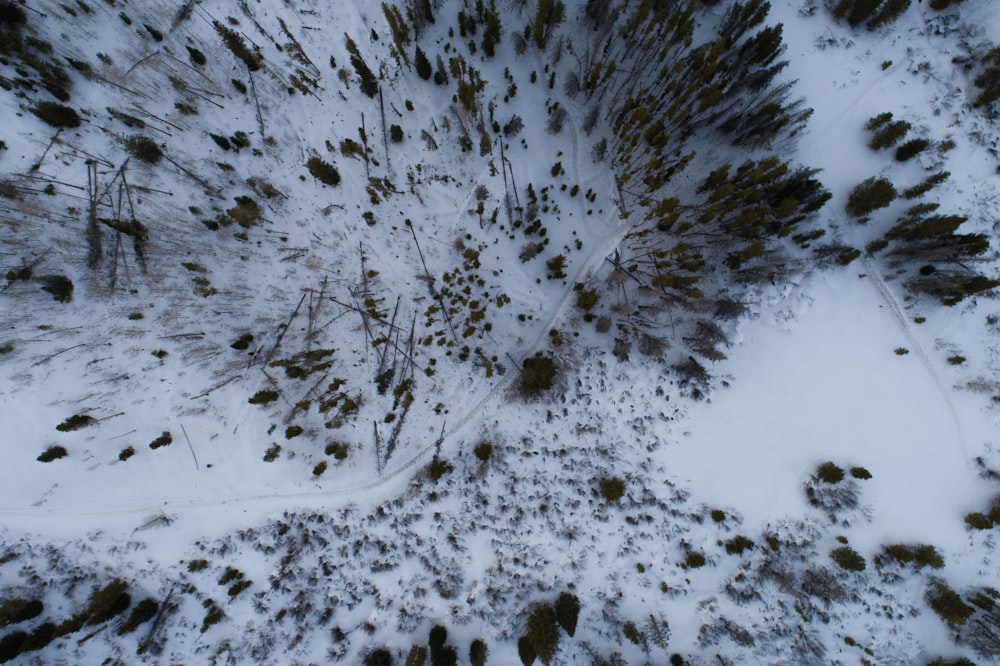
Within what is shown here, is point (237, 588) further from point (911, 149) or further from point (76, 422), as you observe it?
point (911, 149)

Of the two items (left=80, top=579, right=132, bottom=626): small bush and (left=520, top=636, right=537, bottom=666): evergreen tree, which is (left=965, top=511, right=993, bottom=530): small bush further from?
(left=80, top=579, right=132, bottom=626): small bush

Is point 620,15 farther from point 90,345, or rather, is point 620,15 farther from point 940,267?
point 90,345

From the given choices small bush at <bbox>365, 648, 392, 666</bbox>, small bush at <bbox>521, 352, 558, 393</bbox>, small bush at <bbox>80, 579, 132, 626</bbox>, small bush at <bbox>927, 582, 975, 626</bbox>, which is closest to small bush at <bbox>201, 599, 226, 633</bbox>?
small bush at <bbox>80, 579, 132, 626</bbox>

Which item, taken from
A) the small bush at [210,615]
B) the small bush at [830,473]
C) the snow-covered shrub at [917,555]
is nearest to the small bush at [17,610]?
the small bush at [210,615]

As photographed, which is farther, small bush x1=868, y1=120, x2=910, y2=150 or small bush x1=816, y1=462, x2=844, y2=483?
small bush x1=868, y1=120, x2=910, y2=150

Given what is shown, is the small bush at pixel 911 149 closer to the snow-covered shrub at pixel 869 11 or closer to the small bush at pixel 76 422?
the snow-covered shrub at pixel 869 11

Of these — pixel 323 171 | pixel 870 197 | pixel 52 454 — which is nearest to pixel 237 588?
pixel 52 454
